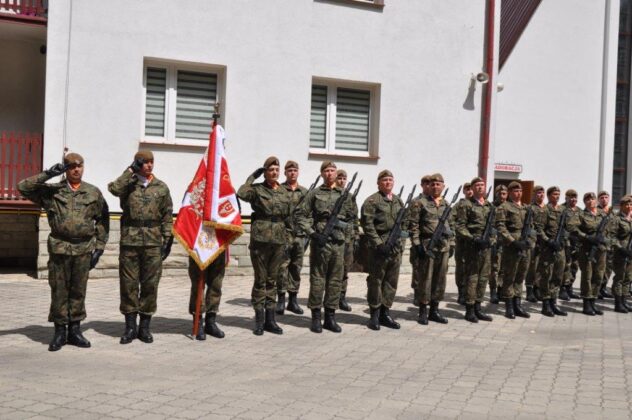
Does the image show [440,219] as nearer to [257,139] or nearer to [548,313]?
[548,313]

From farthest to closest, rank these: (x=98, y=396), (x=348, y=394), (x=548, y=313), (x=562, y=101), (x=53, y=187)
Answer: (x=562, y=101), (x=548, y=313), (x=53, y=187), (x=348, y=394), (x=98, y=396)

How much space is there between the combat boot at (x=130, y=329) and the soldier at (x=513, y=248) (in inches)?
200

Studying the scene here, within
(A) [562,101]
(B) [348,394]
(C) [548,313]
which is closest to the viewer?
(B) [348,394]

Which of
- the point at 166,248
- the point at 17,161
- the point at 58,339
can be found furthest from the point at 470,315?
the point at 17,161

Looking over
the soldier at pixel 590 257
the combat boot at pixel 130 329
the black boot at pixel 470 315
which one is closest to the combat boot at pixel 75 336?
the combat boot at pixel 130 329

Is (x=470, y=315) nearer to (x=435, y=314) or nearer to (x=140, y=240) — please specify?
(x=435, y=314)

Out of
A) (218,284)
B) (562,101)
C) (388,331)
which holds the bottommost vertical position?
(388,331)

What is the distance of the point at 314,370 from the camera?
6.80 metres

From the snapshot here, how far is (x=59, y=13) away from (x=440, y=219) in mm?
7021

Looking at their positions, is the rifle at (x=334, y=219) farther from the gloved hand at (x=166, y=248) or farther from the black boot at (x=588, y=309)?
the black boot at (x=588, y=309)

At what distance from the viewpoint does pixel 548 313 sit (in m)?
10.7

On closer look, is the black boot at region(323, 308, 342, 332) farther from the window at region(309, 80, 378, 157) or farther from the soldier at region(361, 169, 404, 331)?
the window at region(309, 80, 378, 157)

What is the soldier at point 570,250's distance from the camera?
1112 cm

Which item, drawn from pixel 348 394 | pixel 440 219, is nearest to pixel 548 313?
pixel 440 219
